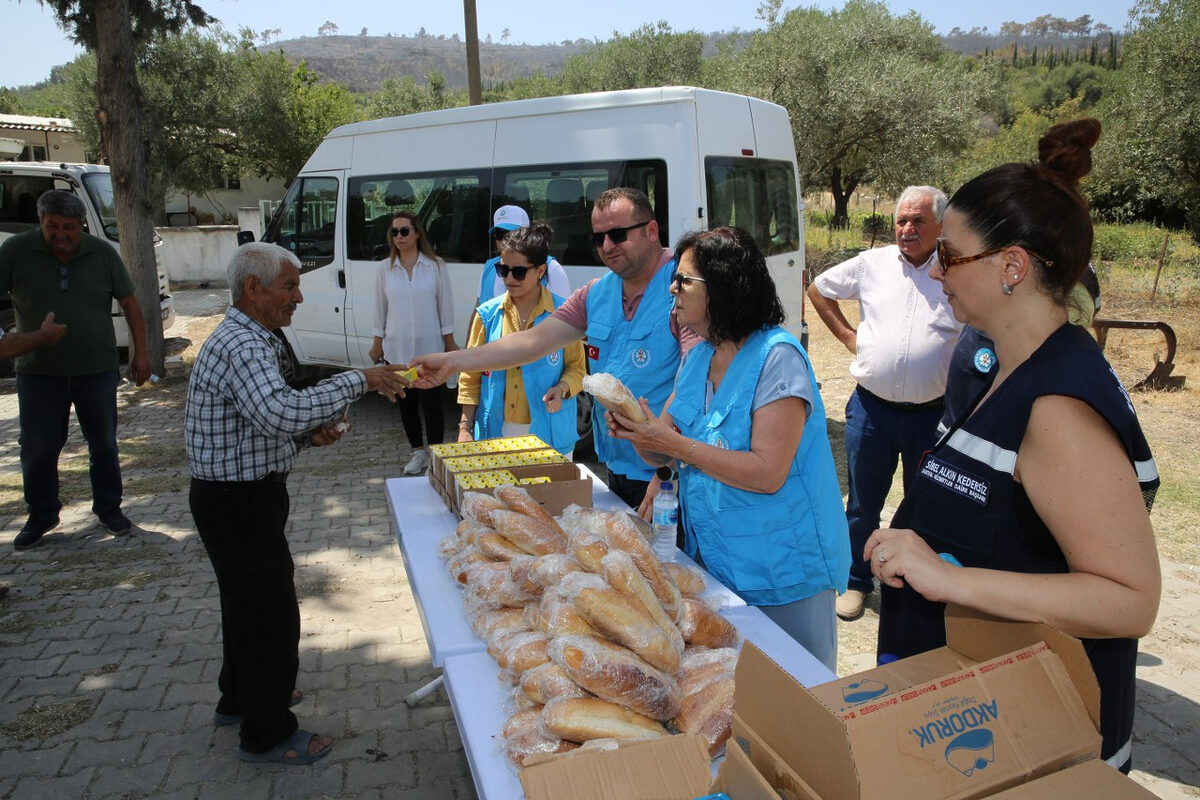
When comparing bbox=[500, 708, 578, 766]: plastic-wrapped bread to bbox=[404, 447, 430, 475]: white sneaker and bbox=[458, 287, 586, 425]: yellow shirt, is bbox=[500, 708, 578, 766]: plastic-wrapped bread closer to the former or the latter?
bbox=[458, 287, 586, 425]: yellow shirt

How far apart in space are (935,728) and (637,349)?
2282 mm

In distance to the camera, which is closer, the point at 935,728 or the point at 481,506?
the point at 935,728

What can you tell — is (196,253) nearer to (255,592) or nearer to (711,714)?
(255,592)

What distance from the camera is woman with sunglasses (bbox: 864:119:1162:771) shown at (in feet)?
4.52

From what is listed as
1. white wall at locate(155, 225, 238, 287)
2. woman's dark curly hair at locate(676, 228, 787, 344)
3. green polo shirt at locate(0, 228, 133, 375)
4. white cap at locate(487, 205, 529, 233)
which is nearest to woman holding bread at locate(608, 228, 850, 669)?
woman's dark curly hair at locate(676, 228, 787, 344)

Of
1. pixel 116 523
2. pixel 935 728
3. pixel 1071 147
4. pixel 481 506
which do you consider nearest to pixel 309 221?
pixel 116 523

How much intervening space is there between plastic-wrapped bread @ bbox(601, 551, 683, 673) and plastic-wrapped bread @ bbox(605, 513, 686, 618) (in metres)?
0.06

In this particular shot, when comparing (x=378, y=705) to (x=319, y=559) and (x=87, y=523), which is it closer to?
(x=319, y=559)

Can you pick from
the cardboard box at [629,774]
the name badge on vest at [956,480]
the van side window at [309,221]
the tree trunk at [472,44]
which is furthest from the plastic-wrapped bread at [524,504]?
the tree trunk at [472,44]

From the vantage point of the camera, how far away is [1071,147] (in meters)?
2.95

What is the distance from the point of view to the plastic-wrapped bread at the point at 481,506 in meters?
2.57

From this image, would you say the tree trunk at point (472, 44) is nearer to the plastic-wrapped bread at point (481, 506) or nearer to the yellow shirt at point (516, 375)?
the yellow shirt at point (516, 375)

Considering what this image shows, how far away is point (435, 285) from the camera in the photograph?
247 inches

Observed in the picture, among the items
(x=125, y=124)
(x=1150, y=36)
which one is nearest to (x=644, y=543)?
(x=125, y=124)
